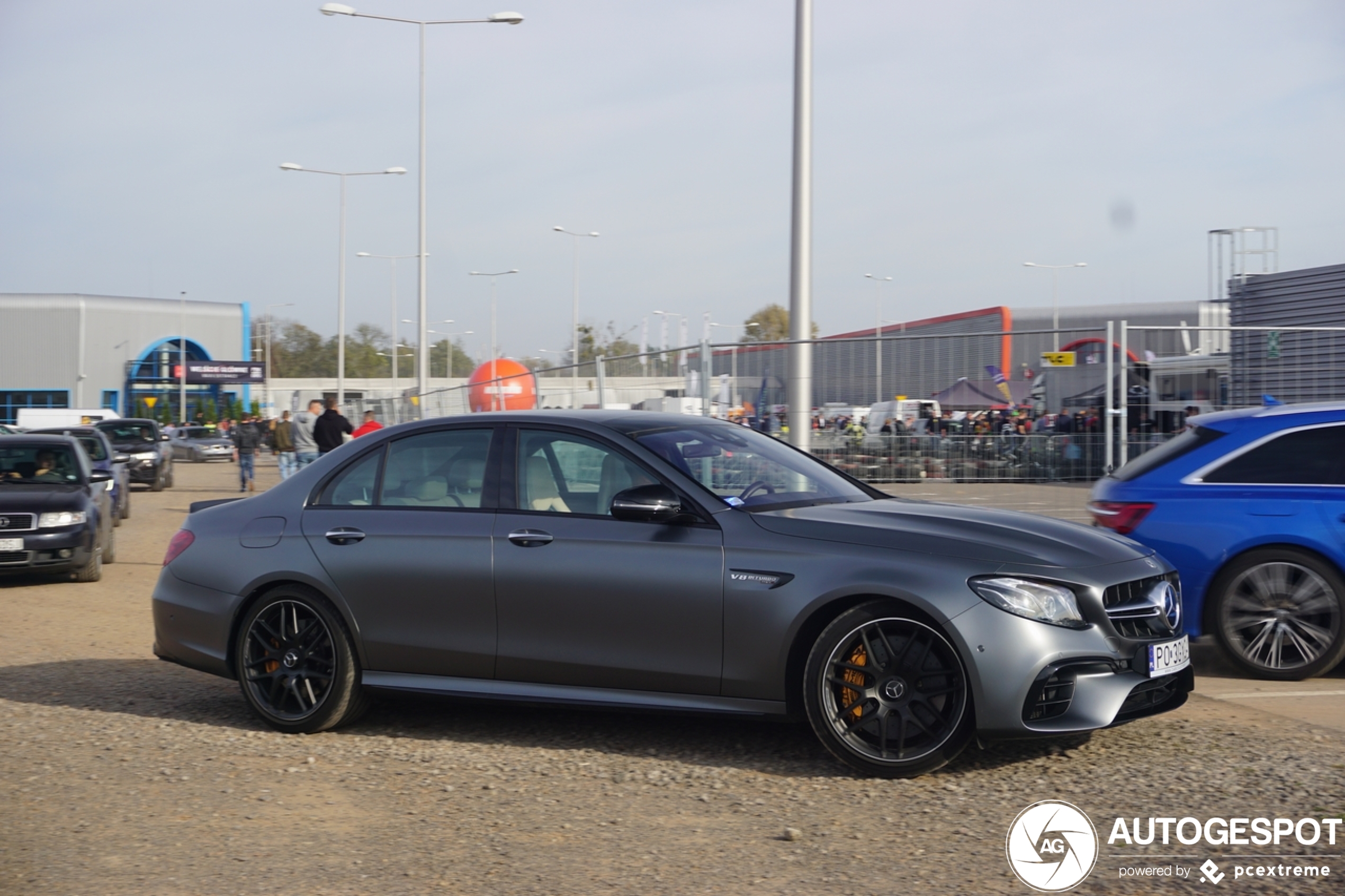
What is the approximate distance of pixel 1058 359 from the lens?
11445 millimetres

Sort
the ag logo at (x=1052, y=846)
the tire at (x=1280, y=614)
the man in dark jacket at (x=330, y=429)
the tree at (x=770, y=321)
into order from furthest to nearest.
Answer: the tree at (x=770, y=321), the man in dark jacket at (x=330, y=429), the tire at (x=1280, y=614), the ag logo at (x=1052, y=846)

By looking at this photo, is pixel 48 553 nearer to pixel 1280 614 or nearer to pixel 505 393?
pixel 505 393

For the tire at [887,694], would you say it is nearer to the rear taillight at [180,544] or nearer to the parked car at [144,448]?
the rear taillight at [180,544]

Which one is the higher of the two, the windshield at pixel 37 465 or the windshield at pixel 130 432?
the windshield at pixel 130 432

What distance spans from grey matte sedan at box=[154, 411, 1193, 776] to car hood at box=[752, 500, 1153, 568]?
0.04 feet

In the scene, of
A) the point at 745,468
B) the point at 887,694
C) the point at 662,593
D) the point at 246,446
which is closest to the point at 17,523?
the point at 745,468

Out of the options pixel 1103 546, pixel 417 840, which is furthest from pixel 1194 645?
pixel 417 840

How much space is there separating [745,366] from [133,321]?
80.1 m

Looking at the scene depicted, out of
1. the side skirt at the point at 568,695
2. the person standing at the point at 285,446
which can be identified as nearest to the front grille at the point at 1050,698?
the side skirt at the point at 568,695

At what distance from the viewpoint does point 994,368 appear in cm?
1162

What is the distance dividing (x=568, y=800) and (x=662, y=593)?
3.11ft

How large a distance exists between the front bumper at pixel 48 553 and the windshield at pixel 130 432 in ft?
65.1

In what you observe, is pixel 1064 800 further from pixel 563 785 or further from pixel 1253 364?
pixel 1253 364

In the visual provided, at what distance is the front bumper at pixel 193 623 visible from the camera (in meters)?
6.45
